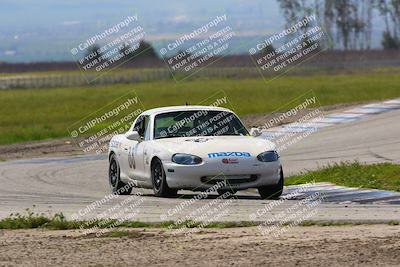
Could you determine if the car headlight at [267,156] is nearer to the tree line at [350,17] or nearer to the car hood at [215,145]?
the car hood at [215,145]

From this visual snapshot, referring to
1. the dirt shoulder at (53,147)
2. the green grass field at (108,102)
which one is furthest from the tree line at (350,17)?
the dirt shoulder at (53,147)

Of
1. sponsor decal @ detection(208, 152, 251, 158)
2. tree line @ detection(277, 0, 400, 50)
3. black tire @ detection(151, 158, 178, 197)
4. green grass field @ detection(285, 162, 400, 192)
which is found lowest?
tree line @ detection(277, 0, 400, 50)

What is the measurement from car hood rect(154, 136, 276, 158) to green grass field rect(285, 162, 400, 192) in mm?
1848

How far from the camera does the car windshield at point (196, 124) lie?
57.7 ft

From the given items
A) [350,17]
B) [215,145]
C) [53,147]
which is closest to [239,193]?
[215,145]

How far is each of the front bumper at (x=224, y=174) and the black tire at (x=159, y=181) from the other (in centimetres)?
16

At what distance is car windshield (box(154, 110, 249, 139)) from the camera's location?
17578 mm

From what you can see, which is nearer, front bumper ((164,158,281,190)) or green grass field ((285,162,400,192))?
front bumper ((164,158,281,190))

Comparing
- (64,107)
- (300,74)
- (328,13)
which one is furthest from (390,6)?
(64,107)

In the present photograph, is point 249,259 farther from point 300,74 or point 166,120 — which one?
point 300,74

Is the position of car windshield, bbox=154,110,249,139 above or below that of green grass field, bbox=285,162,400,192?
above

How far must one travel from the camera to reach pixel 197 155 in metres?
16.6

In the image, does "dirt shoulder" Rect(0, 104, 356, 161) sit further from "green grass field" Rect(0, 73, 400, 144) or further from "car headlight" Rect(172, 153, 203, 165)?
"car headlight" Rect(172, 153, 203, 165)

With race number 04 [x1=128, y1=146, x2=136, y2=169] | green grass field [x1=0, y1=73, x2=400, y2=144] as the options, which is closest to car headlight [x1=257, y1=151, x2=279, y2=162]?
race number 04 [x1=128, y1=146, x2=136, y2=169]
